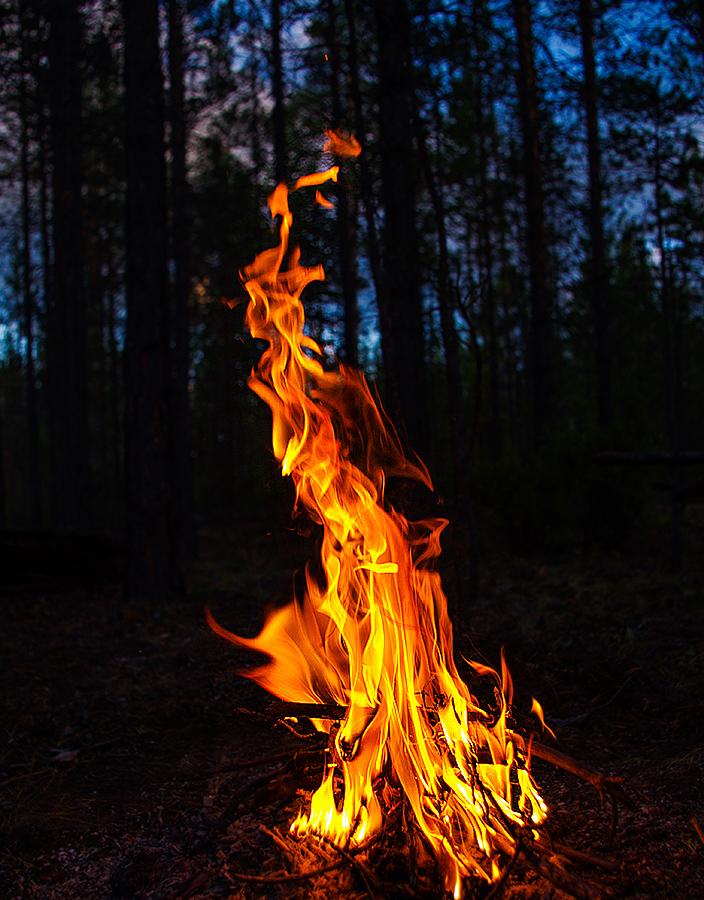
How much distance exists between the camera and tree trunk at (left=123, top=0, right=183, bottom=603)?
6.98m

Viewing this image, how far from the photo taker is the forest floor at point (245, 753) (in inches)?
88.4

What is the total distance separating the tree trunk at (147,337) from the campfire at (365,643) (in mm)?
4457

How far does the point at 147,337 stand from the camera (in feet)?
23.1

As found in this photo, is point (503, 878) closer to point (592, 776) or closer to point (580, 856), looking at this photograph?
point (580, 856)

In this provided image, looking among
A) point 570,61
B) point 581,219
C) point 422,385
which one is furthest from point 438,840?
point 581,219

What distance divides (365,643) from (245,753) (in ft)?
4.45

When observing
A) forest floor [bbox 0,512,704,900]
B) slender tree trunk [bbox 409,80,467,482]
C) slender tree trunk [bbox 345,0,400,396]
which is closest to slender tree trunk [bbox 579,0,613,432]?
forest floor [bbox 0,512,704,900]

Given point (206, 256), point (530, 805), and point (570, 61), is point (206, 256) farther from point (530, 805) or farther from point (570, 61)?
point (530, 805)

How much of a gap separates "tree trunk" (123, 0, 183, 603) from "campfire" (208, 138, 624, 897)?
446 centimetres

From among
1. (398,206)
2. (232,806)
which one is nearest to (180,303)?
(398,206)

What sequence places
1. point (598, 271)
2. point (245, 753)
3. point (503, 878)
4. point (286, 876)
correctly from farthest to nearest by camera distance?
point (598, 271) → point (245, 753) → point (286, 876) → point (503, 878)

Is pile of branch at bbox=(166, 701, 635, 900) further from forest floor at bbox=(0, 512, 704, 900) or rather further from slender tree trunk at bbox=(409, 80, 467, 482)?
slender tree trunk at bbox=(409, 80, 467, 482)

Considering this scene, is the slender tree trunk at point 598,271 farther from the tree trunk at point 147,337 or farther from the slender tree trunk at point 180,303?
the tree trunk at point 147,337

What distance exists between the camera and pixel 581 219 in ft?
41.9
